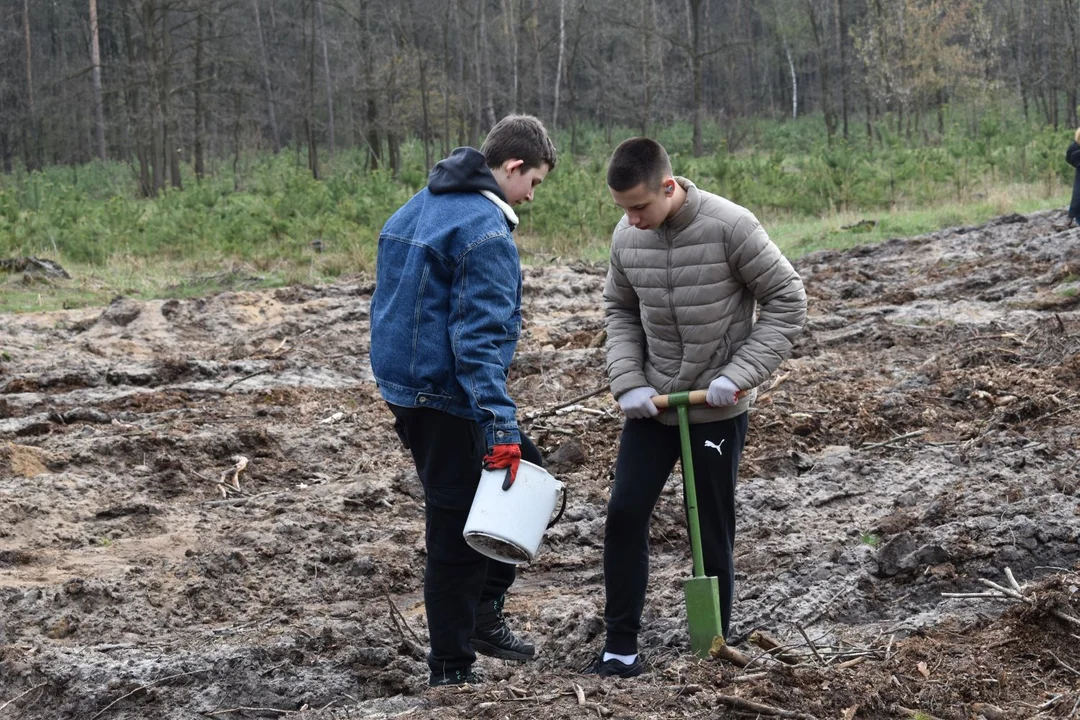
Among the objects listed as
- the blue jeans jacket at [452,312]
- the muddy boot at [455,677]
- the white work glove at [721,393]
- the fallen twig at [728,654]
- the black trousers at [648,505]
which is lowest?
the muddy boot at [455,677]

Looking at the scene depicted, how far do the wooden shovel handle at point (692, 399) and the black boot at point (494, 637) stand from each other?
100cm

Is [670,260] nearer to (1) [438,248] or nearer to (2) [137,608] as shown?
(1) [438,248]

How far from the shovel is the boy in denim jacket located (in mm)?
497

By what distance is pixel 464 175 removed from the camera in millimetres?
3326

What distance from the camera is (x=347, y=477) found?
6375mm

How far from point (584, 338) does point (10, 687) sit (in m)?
6.14

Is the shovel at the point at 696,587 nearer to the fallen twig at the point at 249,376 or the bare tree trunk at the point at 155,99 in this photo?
the fallen twig at the point at 249,376

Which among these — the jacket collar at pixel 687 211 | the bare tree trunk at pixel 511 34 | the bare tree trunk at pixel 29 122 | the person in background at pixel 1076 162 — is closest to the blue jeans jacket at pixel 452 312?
the jacket collar at pixel 687 211

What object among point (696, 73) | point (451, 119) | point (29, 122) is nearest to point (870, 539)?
point (696, 73)

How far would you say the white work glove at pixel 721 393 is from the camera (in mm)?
3297

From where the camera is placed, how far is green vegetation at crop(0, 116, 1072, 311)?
45.0ft

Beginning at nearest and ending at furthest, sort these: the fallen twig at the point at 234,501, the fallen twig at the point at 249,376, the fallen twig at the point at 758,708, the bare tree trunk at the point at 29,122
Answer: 1. the fallen twig at the point at 758,708
2. the fallen twig at the point at 234,501
3. the fallen twig at the point at 249,376
4. the bare tree trunk at the point at 29,122

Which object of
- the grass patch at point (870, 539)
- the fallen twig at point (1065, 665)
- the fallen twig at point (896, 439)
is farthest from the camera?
the fallen twig at point (896, 439)

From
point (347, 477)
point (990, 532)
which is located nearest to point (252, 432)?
point (347, 477)
